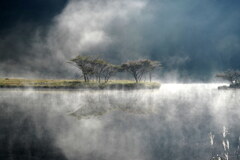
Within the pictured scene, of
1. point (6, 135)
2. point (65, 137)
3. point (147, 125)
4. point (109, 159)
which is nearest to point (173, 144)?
point (109, 159)

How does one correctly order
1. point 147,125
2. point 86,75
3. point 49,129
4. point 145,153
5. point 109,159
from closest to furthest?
point 109,159
point 145,153
point 49,129
point 147,125
point 86,75

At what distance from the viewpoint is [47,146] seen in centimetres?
1309

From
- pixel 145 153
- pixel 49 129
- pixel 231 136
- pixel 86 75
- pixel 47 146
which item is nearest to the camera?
pixel 145 153

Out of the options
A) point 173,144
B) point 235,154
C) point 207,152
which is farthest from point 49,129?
point 235,154

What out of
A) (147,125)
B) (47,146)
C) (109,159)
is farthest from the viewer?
(147,125)

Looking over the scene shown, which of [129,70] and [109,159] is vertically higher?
[129,70]

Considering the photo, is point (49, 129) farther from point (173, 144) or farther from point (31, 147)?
point (173, 144)

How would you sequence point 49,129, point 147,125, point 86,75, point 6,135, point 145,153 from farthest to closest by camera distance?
point 86,75, point 147,125, point 49,129, point 6,135, point 145,153

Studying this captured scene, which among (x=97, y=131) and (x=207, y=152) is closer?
(x=207, y=152)

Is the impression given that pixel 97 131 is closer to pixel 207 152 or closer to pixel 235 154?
pixel 207 152

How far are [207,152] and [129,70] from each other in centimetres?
10367

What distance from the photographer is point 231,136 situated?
1612cm

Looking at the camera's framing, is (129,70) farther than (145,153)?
Yes

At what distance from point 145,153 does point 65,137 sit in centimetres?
582
